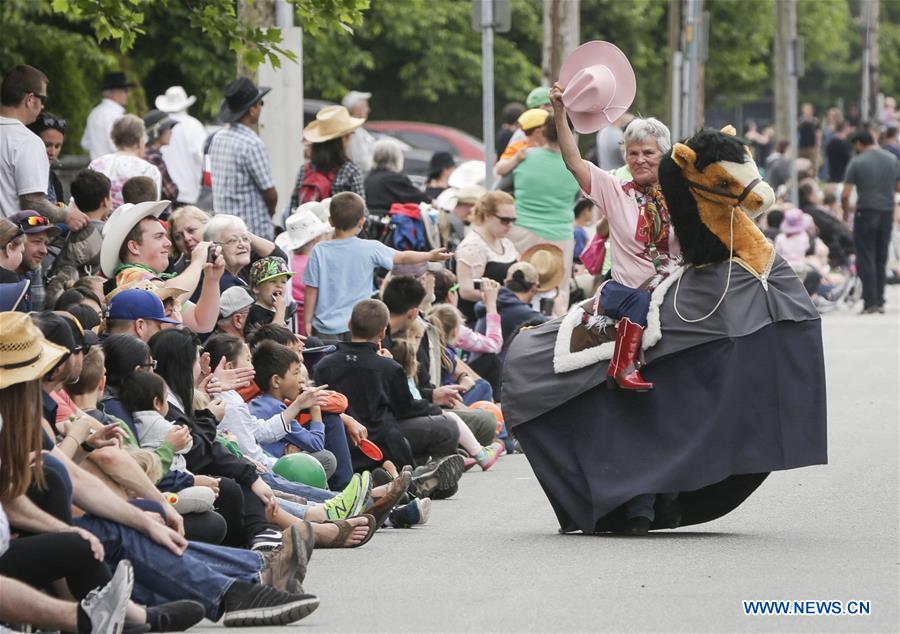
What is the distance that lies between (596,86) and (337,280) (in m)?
3.64

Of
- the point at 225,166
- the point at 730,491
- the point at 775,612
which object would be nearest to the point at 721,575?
the point at 775,612

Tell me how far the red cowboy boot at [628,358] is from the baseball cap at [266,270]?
2877mm

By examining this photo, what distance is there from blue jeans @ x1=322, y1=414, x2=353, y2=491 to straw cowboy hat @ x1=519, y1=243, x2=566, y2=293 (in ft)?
18.5

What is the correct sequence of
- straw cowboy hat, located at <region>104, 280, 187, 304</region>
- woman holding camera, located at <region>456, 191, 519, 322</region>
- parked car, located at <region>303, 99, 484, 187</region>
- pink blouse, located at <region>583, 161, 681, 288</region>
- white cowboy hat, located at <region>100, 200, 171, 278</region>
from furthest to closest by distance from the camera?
parked car, located at <region>303, 99, 484, 187</region>, woman holding camera, located at <region>456, 191, 519, 322</region>, white cowboy hat, located at <region>100, 200, 171, 278</region>, straw cowboy hat, located at <region>104, 280, 187, 304</region>, pink blouse, located at <region>583, 161, 681, 288</region>

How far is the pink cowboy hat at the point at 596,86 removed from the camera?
9.93 meters

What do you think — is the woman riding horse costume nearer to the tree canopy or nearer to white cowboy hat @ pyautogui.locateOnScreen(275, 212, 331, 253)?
the tree canopy

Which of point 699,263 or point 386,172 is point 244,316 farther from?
point 386,172

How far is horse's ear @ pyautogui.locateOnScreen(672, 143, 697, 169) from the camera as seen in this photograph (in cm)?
921

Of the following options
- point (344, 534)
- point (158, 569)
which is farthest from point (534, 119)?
point (158, 569)

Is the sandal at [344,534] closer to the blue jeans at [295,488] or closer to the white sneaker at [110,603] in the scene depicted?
the blue jeans at [295,488]

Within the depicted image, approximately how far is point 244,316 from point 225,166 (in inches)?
144

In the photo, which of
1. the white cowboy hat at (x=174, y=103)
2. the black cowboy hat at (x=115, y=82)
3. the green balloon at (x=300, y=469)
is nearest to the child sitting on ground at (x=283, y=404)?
the green balloon at (x=300, y=469)

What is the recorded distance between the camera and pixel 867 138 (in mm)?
25047

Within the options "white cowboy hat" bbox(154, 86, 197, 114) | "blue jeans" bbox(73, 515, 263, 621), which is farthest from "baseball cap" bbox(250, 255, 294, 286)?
"white cowboy hat" bbox(154, 86, 197, 114)
